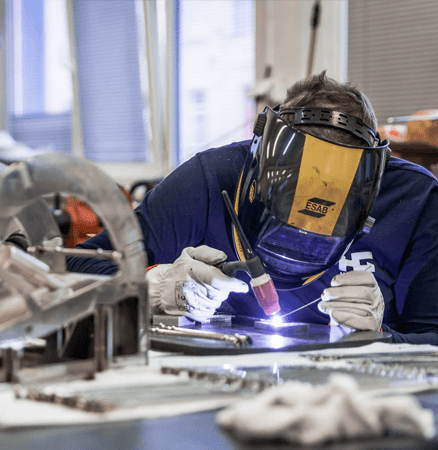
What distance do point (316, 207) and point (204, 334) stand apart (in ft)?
1.04

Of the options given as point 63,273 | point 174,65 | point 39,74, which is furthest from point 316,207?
point 39,74

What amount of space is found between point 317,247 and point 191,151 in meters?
4.16

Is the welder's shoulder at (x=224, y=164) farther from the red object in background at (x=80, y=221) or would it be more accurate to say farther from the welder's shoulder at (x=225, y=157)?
the red object in background at (x=80, y=221)

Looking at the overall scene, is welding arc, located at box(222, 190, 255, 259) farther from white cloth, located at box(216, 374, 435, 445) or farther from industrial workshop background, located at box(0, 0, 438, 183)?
industrial workshop background, located at box(0, 0, 438, 183)

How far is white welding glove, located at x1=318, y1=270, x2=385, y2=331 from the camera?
1.24m

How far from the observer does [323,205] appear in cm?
116

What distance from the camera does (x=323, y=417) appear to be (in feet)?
1.62

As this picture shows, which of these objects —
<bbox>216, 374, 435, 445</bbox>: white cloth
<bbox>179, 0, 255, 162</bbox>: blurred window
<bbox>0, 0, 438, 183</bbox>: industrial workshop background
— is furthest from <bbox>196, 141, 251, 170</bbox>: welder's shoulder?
<bbox>179, 0, 255, 162</bbox>: blurred window

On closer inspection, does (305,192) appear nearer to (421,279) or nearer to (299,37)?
(421,279)

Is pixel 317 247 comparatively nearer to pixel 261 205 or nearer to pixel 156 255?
pixel 261 205

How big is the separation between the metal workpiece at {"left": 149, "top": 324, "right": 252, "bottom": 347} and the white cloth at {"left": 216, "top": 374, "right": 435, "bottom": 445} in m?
0.45

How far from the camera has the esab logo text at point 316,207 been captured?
3.78 feet

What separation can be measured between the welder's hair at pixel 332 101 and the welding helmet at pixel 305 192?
2 centimetres

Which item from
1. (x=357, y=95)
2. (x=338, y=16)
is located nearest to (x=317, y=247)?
(x=357, y=95)
